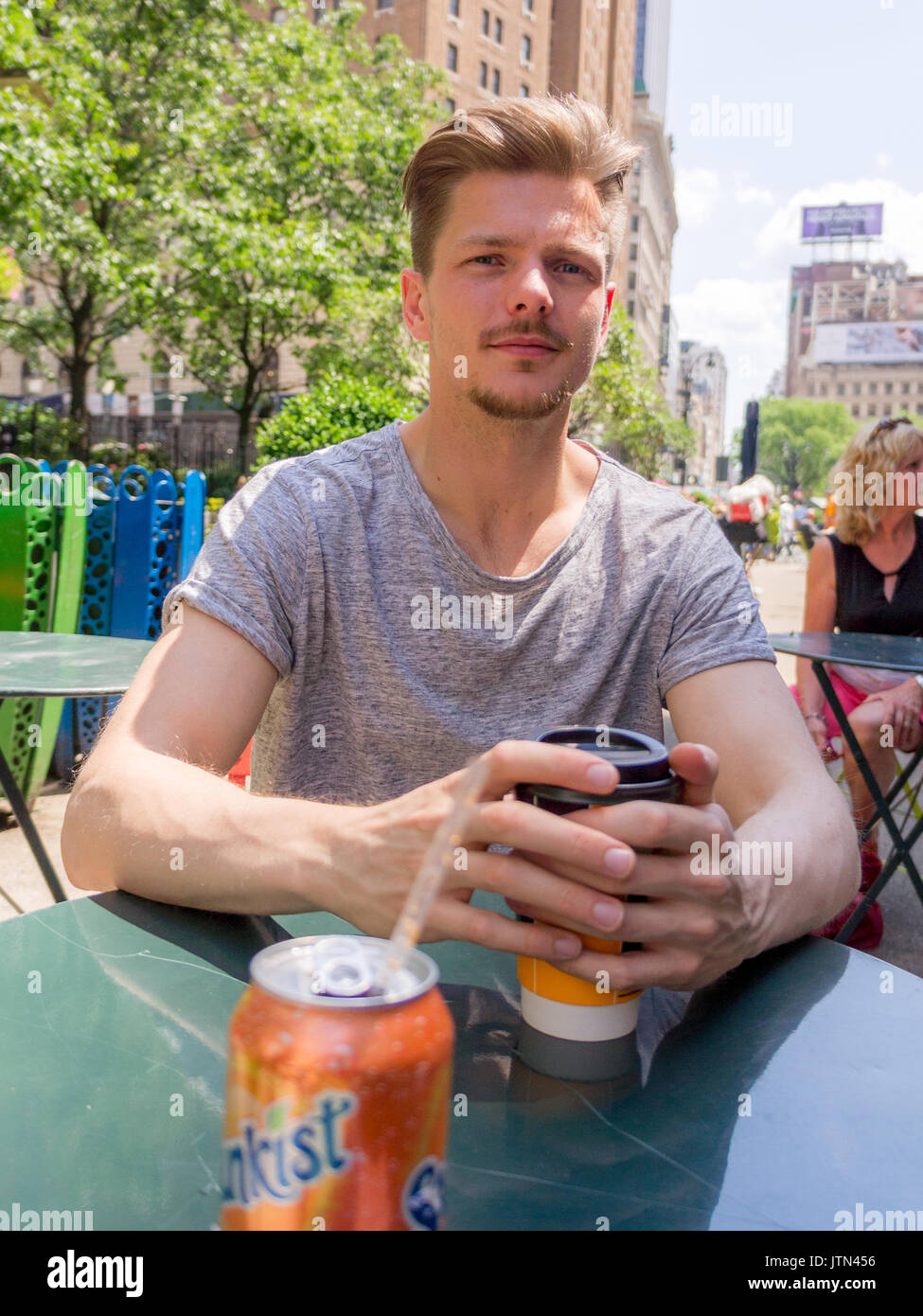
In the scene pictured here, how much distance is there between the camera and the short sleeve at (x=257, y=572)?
68.7 inches

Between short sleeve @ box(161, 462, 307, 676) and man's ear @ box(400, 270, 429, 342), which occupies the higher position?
man's ear @ box(400, 270, 429, 342)

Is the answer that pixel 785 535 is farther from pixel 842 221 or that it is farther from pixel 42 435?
pixel 842 221

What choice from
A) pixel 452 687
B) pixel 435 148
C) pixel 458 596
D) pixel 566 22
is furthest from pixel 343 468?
pixel 566 22

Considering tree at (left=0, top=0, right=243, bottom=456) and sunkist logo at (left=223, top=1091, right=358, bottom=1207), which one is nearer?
sunkist logo at (left=223, top=1091, right=358, bottom=1207)

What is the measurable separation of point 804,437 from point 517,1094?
11885 centimetres

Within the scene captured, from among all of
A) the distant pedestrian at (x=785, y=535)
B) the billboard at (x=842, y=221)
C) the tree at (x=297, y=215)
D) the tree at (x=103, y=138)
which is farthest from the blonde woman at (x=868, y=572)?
the billboard at (x=842, y=221)

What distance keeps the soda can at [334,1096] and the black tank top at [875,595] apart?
14.7 ft

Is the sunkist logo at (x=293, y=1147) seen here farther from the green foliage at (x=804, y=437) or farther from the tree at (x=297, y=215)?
the green foliage at (x=804, y=437)

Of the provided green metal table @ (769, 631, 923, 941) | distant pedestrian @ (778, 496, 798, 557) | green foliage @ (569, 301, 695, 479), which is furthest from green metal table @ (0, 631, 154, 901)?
distant pedestrian @ (778, 496, 798, 557)

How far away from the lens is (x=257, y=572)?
1.81 meters

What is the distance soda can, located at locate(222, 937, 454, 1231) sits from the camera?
24.4 inches

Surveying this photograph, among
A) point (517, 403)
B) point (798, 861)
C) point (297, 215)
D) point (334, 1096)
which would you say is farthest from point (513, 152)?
point (297, 215)

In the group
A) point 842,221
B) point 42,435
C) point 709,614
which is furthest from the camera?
point 842,221

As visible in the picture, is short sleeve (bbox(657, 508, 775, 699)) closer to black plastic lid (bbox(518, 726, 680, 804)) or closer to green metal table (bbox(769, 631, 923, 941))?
black plastic lid (bbox(518, 726, 680, 804))
